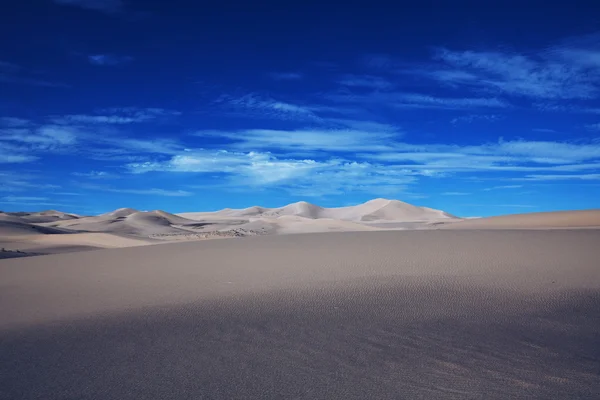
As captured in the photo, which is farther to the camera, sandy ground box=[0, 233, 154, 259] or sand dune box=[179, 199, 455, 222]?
sand dune box=[179, 199, 455, 222]

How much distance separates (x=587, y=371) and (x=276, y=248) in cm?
826

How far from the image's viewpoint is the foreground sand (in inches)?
136

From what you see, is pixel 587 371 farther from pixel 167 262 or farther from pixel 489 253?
pixel 167 262

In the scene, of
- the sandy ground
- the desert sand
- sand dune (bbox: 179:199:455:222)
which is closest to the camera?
the sandy ground

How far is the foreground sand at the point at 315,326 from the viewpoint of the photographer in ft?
11.3

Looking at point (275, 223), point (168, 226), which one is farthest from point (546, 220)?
point (168, 226)

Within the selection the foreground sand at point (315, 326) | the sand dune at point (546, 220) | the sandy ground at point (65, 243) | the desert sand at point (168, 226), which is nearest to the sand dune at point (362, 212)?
the desert sand at point (168, 226)

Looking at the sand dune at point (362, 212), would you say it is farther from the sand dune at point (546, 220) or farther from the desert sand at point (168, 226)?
the sand dune at point (546, 220)

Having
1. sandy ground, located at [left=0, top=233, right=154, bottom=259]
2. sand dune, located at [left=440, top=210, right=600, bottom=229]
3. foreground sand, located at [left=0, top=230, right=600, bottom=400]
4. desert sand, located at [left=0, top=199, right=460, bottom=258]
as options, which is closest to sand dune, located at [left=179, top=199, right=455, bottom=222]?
desert sand, located at [left=0, top=199, right=460, bottom=258]

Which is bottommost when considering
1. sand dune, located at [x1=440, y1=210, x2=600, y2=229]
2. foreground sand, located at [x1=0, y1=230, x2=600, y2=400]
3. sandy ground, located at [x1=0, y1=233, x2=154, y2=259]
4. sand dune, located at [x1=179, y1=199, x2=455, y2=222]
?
foreground sand, located at [x1=0, y1=230, x2=600, y2=400]

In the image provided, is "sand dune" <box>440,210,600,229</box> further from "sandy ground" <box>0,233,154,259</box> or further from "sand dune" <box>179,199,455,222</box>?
"sand dune" <box>179,199,455,222</box>

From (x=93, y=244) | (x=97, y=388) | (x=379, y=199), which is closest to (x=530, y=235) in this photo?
(x=97, y=388)

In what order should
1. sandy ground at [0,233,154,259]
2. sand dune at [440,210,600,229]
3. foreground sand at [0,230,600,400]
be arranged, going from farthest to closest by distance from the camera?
sandy ground at [0,233,154,259], sand dune at [440,210,600,229], foreground sand at [0,230,600,400]

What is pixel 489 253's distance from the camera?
9336 mm
